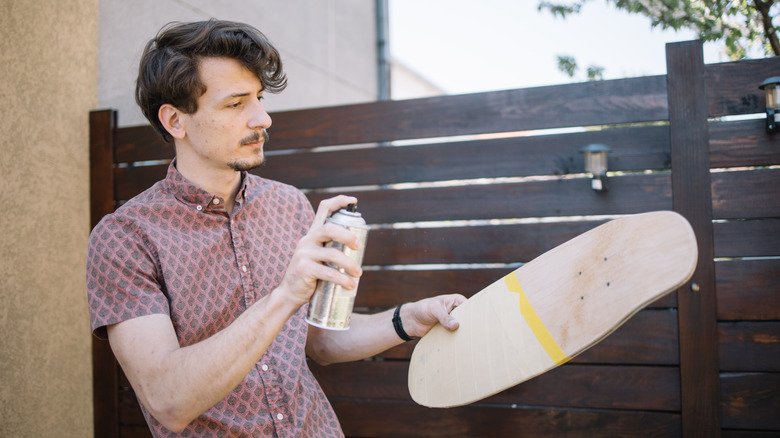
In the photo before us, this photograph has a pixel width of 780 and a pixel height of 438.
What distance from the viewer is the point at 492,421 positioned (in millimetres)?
2336

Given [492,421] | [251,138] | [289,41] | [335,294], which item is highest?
[289,41]

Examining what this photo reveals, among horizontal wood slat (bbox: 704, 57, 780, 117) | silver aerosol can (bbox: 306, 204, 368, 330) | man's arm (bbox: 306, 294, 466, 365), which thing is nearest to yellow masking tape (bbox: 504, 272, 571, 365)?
man's arm (bbox: 306, 294, 466, 365)

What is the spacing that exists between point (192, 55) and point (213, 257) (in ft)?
1.63

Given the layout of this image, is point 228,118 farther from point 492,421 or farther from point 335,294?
point 492,421

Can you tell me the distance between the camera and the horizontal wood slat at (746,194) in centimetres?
206

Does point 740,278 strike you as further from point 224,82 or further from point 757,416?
point 224,82

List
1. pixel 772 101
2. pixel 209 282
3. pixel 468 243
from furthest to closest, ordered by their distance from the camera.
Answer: pixel 468 243 → pixel 772 101 → pixel 209 282

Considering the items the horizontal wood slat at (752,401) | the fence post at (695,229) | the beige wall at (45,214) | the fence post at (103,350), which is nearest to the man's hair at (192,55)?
the beige wall at (45,214)

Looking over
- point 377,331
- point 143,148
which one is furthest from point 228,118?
point 143,148

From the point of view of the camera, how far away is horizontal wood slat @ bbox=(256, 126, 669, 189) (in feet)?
7.32

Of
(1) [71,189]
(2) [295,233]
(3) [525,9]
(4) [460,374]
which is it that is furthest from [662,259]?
(3) [525,9]

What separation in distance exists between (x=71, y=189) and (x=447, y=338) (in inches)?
74.6

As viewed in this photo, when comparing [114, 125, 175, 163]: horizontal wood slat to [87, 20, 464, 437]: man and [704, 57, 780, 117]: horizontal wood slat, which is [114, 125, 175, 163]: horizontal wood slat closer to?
[87, 20, 464, 437]: man

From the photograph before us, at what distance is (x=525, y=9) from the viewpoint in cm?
469
